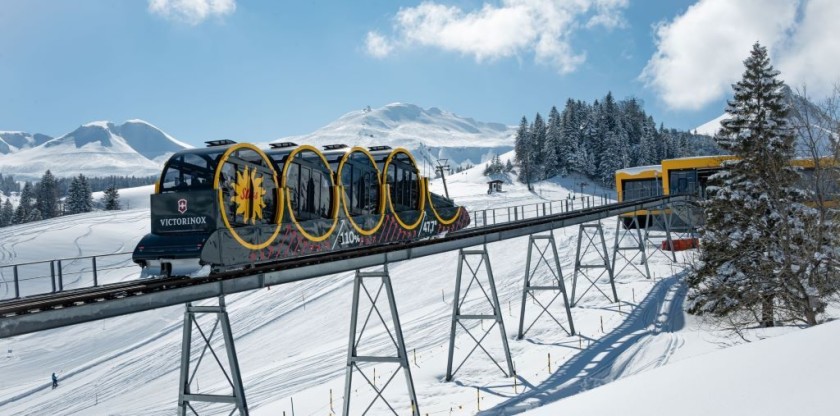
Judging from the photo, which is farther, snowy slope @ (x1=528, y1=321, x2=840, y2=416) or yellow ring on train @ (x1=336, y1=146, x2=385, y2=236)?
yellow ring on train @ (x1=336, y1=146, x2=385, y2=236)

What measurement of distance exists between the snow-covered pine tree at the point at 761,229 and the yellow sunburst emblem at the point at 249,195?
39.0 ft

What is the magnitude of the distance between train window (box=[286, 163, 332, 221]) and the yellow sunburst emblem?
1064 mm

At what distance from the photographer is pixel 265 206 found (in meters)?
14.1

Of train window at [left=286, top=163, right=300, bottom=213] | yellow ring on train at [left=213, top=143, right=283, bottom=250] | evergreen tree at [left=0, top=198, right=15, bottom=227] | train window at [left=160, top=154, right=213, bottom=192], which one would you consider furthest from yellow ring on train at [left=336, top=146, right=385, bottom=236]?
evergreen tree at [left=0, top=198, right=15, bottom=227]

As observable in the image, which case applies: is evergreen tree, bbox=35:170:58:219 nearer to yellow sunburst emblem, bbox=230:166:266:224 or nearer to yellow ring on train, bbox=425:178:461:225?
yellow ring on train, bbox=425:178:461:225

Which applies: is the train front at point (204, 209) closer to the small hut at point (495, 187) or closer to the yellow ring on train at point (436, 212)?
the yellow ring on train at point (436, 212)

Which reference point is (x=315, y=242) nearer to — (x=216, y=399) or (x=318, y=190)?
(x=318, y=190)

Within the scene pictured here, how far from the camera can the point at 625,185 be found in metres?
52.9

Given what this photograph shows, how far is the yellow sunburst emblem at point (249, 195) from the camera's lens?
13195 mm

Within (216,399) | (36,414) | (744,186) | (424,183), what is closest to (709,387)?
(216,399)

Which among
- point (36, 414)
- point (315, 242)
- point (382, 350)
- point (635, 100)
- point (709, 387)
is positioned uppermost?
point (635, 100)

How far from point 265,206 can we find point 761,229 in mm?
14573

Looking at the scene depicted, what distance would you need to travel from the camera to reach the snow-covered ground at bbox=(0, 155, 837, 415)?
2017cm

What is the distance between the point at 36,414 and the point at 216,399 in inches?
967
